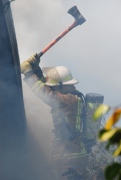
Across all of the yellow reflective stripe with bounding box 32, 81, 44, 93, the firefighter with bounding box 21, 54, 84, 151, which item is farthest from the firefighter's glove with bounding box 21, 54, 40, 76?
the yellow reflective stripe with bounding box 32, 81, 44, 93

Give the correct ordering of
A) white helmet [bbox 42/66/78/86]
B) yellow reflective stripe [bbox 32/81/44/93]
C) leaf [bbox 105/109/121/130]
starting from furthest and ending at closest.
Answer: white helmet [bbox 42/66/78/86] → yellow reflective stripe [bbox 32/81/44/93] → leaf [bbox 105/109/121/130]

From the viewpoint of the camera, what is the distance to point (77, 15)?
625 centimetres

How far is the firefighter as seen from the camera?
6.37m

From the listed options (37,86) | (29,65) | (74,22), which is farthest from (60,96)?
(74,22)

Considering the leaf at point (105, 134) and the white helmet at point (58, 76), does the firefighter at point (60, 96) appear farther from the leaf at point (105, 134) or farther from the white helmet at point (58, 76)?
the leaf at point (105, 134)

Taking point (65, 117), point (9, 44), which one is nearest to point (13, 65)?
point (9, 44)

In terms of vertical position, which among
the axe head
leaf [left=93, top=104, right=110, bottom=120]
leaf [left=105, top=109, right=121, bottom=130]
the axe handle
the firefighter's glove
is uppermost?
leaf [left=93, top=104, right=110, bottom=120]

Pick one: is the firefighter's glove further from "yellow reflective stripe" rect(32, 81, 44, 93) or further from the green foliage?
the green foliage

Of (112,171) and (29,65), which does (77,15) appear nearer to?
(29,65)

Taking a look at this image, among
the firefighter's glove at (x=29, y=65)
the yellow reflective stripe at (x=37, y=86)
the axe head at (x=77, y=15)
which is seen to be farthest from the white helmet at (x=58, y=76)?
the axe head at (x=77, y=15)

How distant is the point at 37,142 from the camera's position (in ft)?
26.0

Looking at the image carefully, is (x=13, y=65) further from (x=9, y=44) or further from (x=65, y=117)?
(x=65, y=117)

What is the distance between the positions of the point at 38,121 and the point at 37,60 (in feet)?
7.17

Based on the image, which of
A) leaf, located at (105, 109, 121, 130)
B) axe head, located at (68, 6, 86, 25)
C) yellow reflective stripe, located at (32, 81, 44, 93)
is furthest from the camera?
yellow reflective stripe, located at (32, 81, 44, 93)
